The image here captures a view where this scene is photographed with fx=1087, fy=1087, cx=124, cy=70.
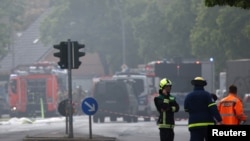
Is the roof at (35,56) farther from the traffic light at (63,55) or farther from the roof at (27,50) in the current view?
the traffic light at (63,55)

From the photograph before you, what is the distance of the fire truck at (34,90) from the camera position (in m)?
66.5

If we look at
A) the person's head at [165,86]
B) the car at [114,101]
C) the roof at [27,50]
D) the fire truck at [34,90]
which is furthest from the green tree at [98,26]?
the person's head at [165,86]

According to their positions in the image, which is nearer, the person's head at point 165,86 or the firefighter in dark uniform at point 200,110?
the firefighter in dark uniform at point 200,110

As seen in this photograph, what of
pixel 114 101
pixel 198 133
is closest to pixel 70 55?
pixel 198 133

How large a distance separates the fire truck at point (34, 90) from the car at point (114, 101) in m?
14.7

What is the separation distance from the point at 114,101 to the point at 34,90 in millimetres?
16163

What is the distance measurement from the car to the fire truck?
1471cm

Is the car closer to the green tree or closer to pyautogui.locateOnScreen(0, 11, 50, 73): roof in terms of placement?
the green tree

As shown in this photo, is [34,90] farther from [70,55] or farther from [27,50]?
[27,50]

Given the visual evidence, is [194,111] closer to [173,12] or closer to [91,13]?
[173,12]

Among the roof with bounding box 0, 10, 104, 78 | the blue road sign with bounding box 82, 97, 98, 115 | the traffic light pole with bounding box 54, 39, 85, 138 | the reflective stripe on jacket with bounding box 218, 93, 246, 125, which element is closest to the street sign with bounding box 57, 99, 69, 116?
the traffic light pole with bounding box 54, 39, 85, 138

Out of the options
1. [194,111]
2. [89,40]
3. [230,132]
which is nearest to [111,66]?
[89,40]

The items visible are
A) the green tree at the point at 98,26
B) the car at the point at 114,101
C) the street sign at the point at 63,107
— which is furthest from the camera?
the green tree at the point at 98,26

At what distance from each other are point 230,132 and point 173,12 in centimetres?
6480
